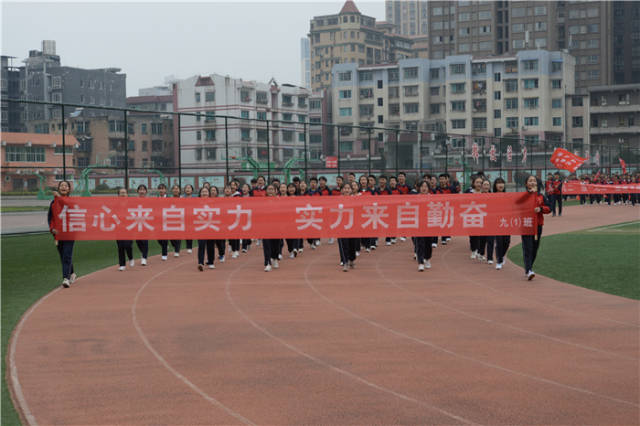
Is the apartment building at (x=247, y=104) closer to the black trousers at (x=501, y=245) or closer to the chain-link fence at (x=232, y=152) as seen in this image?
the chain-link fence at (x=232, y=152)

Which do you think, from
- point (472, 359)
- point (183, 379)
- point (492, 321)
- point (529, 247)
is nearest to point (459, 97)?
point (529, 247)

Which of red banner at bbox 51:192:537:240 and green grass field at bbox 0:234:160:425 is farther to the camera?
red banner at bbox 51:192:537:240

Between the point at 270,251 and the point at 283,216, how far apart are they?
113 inches

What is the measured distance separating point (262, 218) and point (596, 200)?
3669 cm

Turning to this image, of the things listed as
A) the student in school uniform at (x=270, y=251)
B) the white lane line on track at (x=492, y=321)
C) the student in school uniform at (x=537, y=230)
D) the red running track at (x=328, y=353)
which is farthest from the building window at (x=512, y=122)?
the white lane line on track at (x=492, y=321)

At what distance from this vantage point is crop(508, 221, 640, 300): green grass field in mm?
13328

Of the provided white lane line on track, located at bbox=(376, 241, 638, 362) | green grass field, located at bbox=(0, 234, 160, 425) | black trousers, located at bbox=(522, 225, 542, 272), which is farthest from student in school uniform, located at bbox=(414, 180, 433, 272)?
green grass field, located at bbox=(0, 234, 160, 425)

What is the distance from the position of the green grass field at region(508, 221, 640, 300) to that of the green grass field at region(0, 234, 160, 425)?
31.6 feet

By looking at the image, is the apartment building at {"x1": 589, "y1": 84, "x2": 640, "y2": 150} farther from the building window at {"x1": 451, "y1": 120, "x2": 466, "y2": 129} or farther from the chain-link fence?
the building window at {"x1": 451, "y1": 120, "x2": 466, "y2": 129}

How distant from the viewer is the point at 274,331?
9578mm

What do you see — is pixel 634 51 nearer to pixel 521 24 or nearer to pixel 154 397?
pixel 521 24

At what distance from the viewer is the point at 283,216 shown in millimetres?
13195

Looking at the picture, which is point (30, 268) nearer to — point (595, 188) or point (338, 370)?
point (338, 370)

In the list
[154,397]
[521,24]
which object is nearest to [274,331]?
[154,397]
